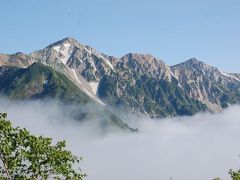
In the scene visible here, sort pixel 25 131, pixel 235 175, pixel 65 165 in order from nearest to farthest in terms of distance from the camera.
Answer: pixel 25 131, pixel 65 165, pixel 235 175

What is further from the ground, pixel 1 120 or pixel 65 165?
pixel 1 120

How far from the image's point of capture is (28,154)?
39.4 meters

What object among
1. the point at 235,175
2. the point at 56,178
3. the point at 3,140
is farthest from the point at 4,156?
the point at 235,175

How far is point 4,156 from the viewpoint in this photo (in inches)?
1563

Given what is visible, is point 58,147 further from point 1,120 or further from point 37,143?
point 1,120

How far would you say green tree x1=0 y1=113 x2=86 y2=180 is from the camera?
39312mm

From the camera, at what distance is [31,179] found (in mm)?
A: 40188

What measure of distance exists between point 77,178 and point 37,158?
4.85m

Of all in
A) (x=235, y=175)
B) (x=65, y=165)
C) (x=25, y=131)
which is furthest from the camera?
(x=235, y=175)

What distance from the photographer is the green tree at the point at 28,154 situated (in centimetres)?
3931

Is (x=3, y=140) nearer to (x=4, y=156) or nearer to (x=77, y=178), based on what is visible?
(x=4, y=156)

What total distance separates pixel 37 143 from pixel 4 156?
9.47 ft

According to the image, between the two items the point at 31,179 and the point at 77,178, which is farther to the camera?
the point at 77,178

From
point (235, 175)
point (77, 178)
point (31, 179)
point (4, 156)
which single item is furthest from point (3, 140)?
point (235, 175)
